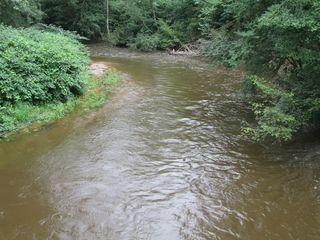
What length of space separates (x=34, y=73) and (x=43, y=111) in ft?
3.60

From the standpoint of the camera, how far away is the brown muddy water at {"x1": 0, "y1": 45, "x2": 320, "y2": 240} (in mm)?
5699

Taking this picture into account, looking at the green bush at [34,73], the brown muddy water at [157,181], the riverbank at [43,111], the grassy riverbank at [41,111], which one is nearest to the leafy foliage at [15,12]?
the green bush at [34,73]

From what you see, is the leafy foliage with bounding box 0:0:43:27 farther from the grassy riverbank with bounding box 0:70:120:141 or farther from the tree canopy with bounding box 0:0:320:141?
the grassy riverbank with bounding box 0:70:120:141

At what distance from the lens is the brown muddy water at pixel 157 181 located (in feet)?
18.7

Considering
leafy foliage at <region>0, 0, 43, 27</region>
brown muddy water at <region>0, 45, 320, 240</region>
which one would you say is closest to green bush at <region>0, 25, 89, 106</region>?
brown muddy water at <region>0, 45, 320, 240</region>

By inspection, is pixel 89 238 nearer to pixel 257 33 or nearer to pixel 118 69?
pixel 257 33

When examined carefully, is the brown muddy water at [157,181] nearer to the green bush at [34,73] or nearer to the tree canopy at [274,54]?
the tree canopy at [274,54]

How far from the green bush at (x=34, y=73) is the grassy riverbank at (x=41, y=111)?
9.0 inches

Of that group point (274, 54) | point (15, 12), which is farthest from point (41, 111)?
point (15, 12)

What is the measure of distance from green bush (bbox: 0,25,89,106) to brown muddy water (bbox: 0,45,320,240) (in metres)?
1.14

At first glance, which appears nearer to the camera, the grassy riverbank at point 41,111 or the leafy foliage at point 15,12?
the grassy riverbank at point 41,111

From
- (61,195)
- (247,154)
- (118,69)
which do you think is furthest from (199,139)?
(118,69)

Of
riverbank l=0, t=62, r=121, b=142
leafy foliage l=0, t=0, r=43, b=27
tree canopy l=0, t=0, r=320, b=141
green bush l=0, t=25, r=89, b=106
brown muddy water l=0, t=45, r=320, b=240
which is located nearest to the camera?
brown muddy water l=0, t=45, r=320, b=240

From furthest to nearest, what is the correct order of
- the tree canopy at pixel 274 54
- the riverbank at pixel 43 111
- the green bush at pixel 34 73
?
the green bush at pixel 34 73 < the riverbank at pixel 43 111 < the tree canopy at pixel 274 54
